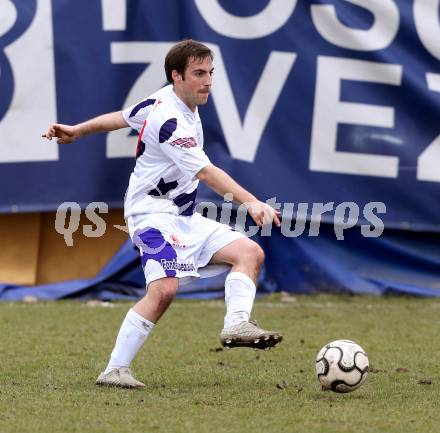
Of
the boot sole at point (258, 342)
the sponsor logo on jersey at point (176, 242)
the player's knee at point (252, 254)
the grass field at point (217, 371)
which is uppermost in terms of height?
the sponsor logo on jersey at point (176, 242)

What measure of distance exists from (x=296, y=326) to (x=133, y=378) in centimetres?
288

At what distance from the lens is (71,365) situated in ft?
21.7

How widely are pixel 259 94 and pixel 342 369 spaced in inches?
196

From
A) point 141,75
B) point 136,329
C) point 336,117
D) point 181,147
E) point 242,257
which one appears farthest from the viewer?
point 336,117

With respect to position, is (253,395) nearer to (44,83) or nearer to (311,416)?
(311,416)

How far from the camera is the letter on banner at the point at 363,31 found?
33.4 ft

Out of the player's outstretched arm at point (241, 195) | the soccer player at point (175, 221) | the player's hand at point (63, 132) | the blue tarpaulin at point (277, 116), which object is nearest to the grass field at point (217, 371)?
the soccer player at point (175, 221)

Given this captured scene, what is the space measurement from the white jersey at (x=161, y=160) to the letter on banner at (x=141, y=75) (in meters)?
3.84

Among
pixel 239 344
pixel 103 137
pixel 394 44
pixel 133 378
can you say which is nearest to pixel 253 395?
pixel 239 344

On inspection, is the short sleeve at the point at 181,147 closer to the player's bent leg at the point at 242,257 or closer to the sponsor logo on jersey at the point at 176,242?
the sponsor logo on jersey at the point at 176,242

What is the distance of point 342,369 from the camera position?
550 cm

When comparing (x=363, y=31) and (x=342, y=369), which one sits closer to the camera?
(x=342, y=369)

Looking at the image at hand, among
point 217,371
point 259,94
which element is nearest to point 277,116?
point 259,94

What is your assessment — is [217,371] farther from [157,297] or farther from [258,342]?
[258,342]
